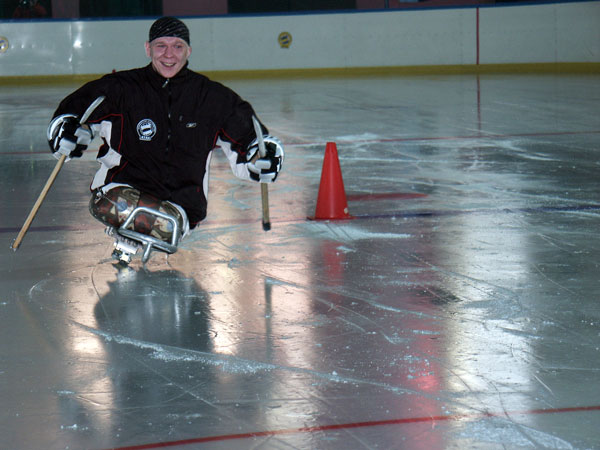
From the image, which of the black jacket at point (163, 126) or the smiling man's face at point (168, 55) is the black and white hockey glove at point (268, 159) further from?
the smiling man's face at point (168, 55)

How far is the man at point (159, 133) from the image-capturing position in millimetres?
5070

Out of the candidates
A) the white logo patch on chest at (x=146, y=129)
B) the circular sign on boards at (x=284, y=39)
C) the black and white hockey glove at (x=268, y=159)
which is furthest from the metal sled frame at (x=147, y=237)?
the circular sign on boards at (x=284, y=39)

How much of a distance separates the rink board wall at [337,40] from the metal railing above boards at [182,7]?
230 millimetres

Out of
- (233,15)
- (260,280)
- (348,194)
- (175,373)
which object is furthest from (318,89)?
(175,373)

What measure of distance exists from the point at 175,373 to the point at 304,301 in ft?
3.64

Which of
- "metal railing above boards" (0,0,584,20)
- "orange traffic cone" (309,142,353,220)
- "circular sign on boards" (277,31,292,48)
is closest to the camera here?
"orange traffic cone" (309,142,353,220)

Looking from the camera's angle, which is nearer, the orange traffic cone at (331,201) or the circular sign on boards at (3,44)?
the orange traffic cone at (331,201)

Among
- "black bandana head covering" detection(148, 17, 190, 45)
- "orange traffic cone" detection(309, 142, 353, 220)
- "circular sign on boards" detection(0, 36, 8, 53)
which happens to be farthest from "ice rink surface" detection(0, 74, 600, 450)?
"circular sign on boards" detection(0, 36, 8, 53)

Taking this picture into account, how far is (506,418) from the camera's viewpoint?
10.2 feet

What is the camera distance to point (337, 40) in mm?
21953

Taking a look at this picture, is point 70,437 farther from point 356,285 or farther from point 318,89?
point 318,89

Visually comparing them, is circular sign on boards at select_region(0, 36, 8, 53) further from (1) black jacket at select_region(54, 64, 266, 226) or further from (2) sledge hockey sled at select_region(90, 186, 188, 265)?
(2) sledge hockey sled at select_region(90, 186, 188, 265)

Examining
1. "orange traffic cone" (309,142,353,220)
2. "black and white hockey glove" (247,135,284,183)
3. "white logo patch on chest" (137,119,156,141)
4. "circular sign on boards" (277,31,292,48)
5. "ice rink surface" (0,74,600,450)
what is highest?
"circular sign on boards" (277,31,292,48)

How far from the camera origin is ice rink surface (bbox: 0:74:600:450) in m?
3.10
